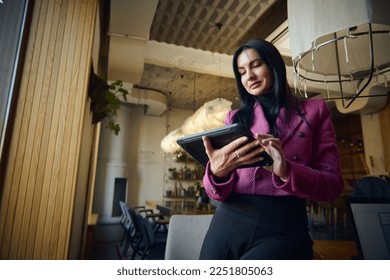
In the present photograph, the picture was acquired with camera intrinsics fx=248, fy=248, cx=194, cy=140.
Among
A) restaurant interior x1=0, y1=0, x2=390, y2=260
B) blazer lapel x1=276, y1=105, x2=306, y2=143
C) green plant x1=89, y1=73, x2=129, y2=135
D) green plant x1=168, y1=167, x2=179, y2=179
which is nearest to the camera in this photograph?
blazer lapel x1=276, y1=105, x2=306, y2=143

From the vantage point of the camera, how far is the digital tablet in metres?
0.46

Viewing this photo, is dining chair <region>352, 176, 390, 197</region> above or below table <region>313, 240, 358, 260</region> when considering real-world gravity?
above

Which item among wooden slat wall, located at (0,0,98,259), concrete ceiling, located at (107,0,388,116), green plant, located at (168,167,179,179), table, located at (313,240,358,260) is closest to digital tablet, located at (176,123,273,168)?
table, located at (313,240,358,260)

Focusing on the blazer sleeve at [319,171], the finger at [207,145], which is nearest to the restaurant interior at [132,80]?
the blazer sleeve at [319,171]

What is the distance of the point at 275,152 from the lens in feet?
1.53

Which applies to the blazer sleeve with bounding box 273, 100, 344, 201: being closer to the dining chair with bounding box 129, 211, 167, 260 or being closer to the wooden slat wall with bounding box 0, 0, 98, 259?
the wooden slat wall with bounding box 0, 0, 98, 259

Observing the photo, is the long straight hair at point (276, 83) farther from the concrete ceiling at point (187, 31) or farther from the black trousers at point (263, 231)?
the concrete ceiling at point (187, 31)

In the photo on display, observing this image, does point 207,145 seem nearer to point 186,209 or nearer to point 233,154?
point 233,154

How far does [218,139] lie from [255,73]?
0.75ft

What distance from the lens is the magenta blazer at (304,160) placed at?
Answer: 503mm

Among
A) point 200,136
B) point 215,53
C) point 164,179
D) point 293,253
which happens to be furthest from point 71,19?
point 164,179

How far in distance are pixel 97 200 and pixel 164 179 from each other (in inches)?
58.2

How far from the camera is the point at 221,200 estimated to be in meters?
0.58

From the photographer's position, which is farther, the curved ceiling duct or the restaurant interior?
the curved ceiling duct
